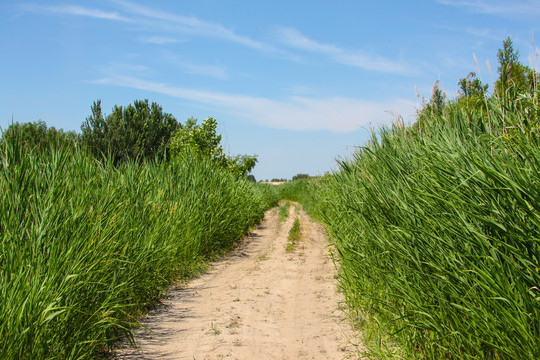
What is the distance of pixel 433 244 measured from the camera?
328 cm

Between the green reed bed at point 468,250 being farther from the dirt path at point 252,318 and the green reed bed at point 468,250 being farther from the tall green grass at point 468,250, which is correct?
the dirt path at point 252,318

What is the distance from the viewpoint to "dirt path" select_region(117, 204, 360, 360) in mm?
4254

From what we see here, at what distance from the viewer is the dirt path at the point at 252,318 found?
4.25 metres

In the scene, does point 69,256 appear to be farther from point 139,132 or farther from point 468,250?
point 139,132

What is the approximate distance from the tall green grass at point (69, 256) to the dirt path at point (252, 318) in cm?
39

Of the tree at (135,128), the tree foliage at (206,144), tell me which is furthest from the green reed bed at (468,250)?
the tree at (135,128)

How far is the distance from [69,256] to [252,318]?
265 centimetres

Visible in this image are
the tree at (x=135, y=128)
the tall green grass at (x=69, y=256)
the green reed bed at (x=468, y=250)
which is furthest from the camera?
the tree at (x=135, y=128)

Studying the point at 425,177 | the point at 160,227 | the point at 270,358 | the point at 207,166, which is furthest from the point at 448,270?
the point at 207,166

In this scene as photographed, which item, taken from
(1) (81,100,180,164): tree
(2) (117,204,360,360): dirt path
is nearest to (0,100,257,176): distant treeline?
(1) (81,100,180,164): tree

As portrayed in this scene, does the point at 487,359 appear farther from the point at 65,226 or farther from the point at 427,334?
the point at 65,226

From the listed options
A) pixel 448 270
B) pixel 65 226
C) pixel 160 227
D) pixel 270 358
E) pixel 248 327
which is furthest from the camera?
pixel 160 227

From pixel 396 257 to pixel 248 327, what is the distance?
2.06 metres

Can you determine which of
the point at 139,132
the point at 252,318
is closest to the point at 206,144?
the point at 252,318
